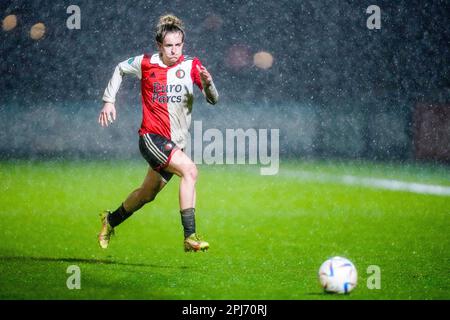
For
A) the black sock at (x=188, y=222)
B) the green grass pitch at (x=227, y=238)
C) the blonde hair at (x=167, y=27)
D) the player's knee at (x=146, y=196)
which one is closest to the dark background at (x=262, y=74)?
the green grass pitch at (x=227, y=238)

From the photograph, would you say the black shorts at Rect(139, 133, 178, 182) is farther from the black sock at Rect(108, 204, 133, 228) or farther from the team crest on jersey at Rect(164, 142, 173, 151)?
the black sock at Rect(108, 204, 133, 228)

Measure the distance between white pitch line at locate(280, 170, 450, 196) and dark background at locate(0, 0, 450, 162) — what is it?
12.0ft

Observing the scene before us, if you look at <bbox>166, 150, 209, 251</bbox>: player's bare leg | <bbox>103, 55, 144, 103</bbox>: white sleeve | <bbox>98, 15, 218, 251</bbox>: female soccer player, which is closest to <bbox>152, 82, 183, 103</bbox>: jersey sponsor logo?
<bbox>98, 15, 218, 251</bbox>: female soccer player

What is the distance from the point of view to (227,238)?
8695 mm

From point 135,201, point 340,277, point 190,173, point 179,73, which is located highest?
point 179,73

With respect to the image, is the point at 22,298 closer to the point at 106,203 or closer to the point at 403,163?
the point at 106,203

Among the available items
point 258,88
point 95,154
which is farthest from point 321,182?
point 258,88

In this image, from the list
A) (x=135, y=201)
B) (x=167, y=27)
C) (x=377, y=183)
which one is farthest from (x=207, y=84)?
(x=377, y=183)

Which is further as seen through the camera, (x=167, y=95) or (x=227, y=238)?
(x=227, y=238)

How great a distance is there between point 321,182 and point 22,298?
9186 mm

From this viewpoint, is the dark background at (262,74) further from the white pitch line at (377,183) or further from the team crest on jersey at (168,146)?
the team crest on jersey at (168,146)

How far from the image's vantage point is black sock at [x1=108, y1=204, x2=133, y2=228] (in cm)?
743

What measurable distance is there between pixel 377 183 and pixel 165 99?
7801mm

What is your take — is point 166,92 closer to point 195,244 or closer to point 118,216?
point 118,216
